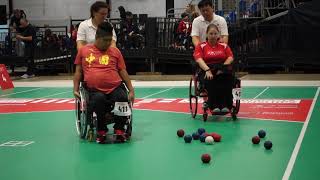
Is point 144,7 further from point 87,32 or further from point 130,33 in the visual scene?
point 87,32

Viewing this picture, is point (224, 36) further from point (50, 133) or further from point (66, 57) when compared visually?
point (66, 57)

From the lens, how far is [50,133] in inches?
249

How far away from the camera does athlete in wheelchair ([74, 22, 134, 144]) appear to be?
5.48 meters

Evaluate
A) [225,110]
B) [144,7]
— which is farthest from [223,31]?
[144,7]

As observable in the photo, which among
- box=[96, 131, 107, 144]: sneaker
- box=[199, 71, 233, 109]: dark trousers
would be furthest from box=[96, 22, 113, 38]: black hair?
box=[199, 71, 233, 109]: dark trousers

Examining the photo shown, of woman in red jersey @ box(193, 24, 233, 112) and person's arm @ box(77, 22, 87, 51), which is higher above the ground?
person's arm @ box(77, 22, 87, 51)

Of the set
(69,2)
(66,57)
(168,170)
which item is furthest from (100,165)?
(69,2)

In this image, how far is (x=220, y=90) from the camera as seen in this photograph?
6859mm

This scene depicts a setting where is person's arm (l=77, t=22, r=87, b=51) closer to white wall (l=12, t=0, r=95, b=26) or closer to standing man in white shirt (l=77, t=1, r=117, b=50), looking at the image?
standing man in white shirt (l=77, t=1, r=117, b=50)

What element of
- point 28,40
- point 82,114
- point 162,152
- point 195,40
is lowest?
point 162,152

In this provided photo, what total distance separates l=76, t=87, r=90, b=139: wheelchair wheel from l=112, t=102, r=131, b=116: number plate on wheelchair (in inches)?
11.9

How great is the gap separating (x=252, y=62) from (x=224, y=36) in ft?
25.1

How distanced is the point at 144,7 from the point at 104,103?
1910 cm

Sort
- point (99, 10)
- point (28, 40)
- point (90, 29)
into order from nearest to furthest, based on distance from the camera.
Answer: point (99, 10) < point (90, 29) < point (28, 40)
